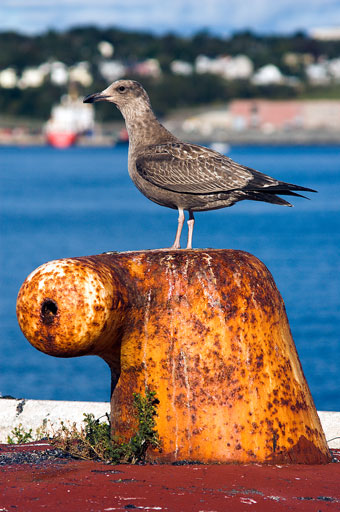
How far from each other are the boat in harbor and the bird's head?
541 feet

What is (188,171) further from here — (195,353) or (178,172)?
(195,353)

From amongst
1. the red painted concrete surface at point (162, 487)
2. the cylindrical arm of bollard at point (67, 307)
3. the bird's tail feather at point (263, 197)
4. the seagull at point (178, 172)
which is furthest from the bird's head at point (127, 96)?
the red painted concrete surface at point (162, 487)

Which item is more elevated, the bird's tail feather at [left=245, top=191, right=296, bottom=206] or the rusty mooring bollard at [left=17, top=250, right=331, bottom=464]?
the bird's tail feather at [left=245, top=191, right=296, bottom=206]

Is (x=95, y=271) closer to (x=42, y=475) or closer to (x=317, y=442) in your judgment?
(x=42, y=475)

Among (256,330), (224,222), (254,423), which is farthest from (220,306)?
(224,222)

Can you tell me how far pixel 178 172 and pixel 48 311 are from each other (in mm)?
1922

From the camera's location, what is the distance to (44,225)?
61.5 m

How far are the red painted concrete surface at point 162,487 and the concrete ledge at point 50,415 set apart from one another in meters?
1.73

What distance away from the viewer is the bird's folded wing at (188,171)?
25.5 ft

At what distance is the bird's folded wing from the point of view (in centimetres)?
776

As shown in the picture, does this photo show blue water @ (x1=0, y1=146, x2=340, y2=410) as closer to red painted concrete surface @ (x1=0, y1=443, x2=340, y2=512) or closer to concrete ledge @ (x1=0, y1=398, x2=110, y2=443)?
concrete ledge @ (x1=0, y1=398, x2=110, y2=443)

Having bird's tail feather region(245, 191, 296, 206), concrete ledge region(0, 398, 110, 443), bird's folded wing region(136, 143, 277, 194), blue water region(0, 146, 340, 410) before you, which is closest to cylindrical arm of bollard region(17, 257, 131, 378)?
bird's folded wing region(136, 143, 277, 194)

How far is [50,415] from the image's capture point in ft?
28.2

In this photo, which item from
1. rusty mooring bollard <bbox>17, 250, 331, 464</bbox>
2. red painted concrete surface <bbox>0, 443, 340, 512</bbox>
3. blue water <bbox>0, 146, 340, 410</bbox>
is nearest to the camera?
red painted concrete surface <bbox>0, 443, 340, 512</bbox>
